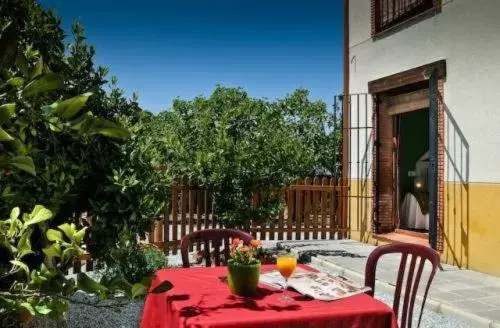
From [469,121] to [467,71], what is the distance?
75cm

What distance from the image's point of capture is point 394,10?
920 cm

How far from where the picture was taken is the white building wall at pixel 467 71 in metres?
6.87

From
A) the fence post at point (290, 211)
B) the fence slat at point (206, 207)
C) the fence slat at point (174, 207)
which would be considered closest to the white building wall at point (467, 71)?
the fence post at point (290, 211)

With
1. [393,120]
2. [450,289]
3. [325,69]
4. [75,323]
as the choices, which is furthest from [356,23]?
[325,69]

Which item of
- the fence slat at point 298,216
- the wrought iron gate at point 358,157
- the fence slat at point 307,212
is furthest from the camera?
the fence slat at point 307,212

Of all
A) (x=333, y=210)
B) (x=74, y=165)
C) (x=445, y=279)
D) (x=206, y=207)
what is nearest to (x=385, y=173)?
(x=333, y=210)

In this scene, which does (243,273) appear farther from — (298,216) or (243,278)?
(298,216)

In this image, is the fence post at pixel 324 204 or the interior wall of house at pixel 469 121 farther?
the fence post at pixel 324 204

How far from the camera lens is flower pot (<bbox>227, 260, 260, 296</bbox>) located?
2.64 meters

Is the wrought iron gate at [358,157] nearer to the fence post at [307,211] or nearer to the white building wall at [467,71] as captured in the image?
the fence post at [307,211]

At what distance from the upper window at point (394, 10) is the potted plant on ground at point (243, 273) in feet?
22.3

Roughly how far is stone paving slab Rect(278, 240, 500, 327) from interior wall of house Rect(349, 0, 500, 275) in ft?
1.54

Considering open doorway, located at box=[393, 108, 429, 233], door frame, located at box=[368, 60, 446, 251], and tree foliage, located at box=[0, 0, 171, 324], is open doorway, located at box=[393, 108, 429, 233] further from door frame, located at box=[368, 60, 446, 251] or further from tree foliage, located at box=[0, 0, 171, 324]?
tree foliage, located at box=[0, 0, 171, 324]

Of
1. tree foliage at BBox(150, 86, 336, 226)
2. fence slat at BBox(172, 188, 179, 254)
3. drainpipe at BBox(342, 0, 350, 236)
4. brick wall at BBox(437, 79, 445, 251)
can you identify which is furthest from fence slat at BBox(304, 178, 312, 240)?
brick wall at BBox(437, 79, 445, 251)
